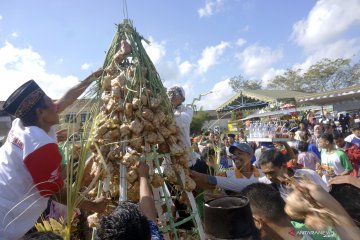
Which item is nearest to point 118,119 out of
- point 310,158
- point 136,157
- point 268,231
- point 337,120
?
point 136,157

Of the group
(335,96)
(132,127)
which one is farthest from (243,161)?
(335,96)

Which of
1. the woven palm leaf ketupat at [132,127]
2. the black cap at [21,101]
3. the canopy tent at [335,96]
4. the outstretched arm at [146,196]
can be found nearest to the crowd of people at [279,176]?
the woven palm leaf ketupat at [132,127]

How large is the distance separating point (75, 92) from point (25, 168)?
0.87 metres

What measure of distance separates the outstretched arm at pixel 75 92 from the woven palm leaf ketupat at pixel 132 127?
10cm

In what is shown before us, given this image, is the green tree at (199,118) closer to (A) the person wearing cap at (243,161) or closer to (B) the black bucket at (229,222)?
(A) the person wearing cap at (243,161)

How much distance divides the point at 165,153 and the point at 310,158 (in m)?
4.62

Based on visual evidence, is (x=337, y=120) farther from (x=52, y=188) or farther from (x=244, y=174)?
(x=52, y=188)

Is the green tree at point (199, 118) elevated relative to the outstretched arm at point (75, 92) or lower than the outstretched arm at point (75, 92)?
lower

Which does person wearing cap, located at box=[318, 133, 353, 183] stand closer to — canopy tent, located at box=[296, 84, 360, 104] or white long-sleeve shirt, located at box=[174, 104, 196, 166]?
white long-sleeve shirt, located at box=[174, 104, 196, 166]

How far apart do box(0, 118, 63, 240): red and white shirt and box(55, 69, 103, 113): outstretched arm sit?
537 millimetres

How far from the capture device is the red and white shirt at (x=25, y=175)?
77.9 inches

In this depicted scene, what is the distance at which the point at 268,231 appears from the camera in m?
1.92

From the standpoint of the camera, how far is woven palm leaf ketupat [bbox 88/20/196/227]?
7.96ft

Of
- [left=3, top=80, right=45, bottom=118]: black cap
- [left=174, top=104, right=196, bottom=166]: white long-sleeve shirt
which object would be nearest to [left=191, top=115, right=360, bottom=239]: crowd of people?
[left=174, top=104, right=196, bottom=166]: white long-sleeve shirt
